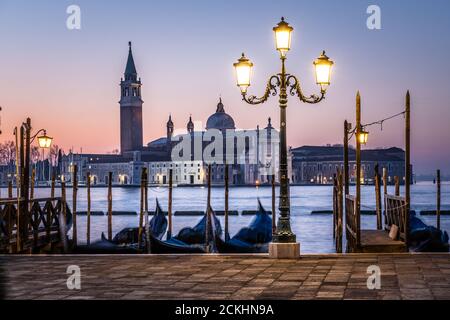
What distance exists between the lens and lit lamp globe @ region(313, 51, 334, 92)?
296 inches

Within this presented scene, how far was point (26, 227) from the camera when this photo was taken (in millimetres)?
11148

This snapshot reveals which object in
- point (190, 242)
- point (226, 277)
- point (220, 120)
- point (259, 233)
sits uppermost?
point (220, 120)

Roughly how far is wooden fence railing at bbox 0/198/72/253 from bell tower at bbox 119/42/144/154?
243 feet

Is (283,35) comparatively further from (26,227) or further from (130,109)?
(130,109)

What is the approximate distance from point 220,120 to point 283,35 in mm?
84145

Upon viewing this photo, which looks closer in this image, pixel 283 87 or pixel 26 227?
pixel 283 87

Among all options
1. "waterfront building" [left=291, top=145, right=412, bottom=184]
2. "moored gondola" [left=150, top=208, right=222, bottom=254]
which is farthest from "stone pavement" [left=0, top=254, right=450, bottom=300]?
"waterfront building" [left=291, top=145, right=412, bottom=184]

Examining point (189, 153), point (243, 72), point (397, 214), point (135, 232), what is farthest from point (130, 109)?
point (243, 72)

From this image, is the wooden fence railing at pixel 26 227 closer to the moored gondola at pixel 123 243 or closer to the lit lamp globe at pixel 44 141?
the moored gondola at pixel 123 243
